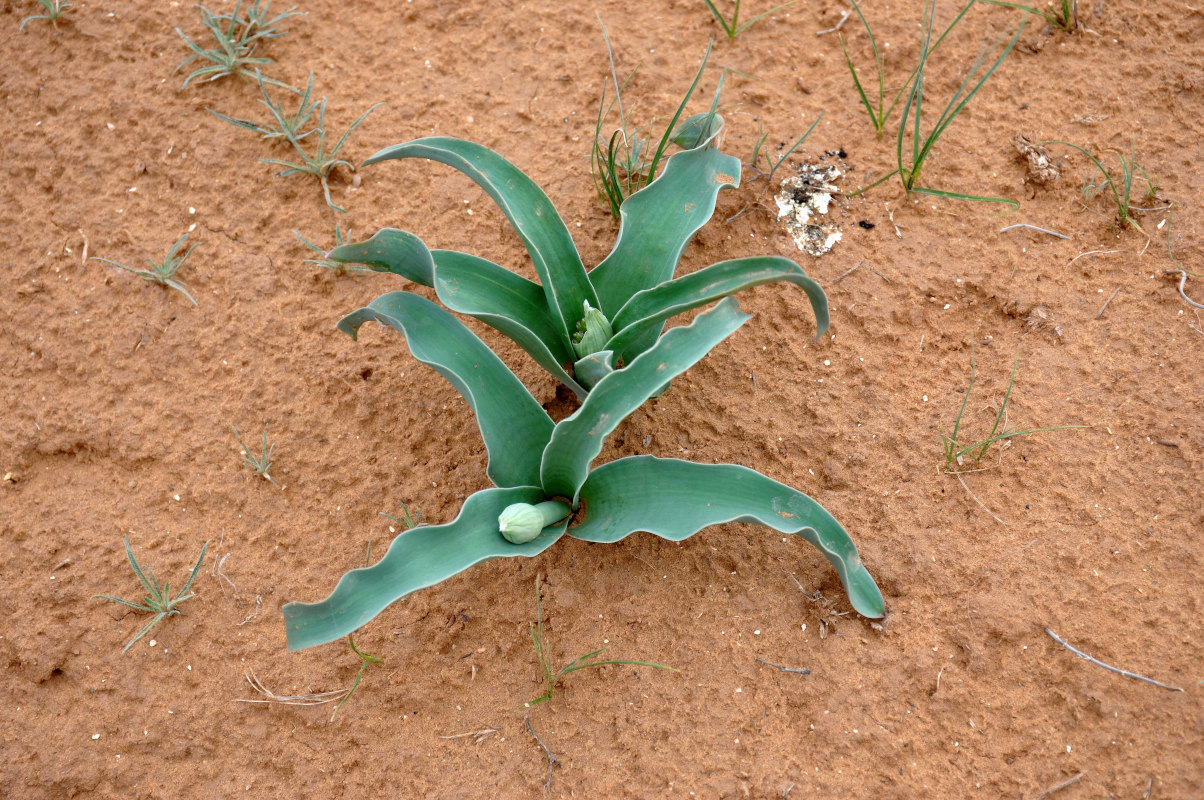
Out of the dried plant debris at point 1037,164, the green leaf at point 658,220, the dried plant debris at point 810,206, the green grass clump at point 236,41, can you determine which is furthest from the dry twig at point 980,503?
the green grass clump at point 236,41

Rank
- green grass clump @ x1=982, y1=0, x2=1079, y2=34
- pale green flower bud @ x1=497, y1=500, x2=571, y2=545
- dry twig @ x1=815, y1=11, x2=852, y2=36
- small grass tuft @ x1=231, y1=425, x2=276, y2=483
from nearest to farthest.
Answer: pale green flower bud @ x1=497, y1=500, x2=571, y2=545 < small grass tuft @ x1=231, y1=425, x2=276, y2=483 < green grass clump @ x1=982, y1=0, x2=1079, y2=34 < dry twig @ x1=815, y1=11, x2=852, y2=36

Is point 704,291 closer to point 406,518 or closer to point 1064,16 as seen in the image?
point 406,518

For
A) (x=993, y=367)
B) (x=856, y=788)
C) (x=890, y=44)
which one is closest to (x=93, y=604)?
(x=856, y=788)

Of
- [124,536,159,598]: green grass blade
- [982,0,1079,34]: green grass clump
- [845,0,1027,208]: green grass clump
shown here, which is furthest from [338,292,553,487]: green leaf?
[982,0,1079,34]: green grass clump

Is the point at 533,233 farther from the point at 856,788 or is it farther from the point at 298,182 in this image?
the point at 856,788

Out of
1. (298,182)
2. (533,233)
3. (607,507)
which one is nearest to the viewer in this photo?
(607,507)

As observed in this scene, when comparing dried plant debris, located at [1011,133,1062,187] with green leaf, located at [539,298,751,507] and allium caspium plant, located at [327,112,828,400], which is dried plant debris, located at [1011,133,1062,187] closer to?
allium caspium plant, located at [327,112,828,400]
